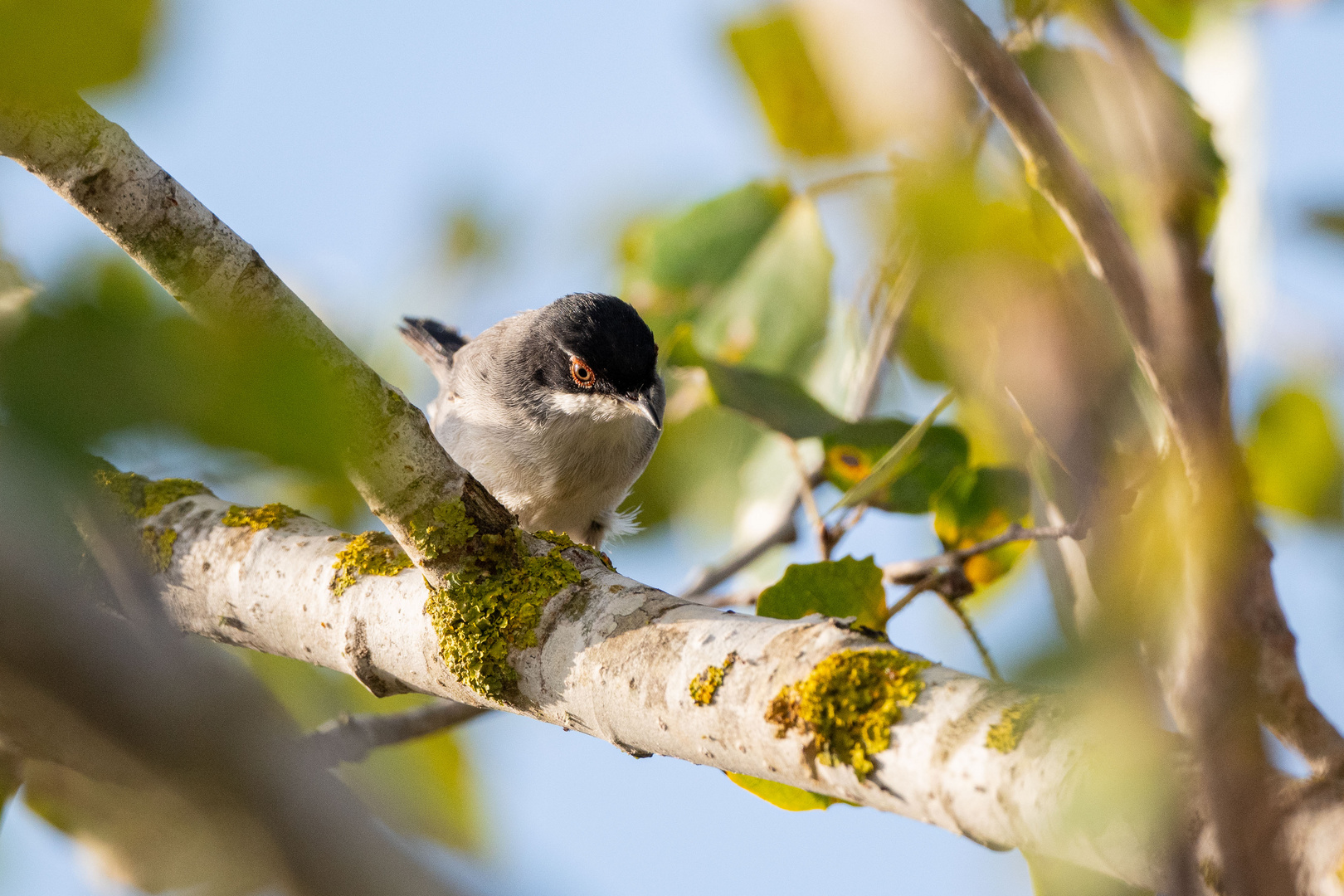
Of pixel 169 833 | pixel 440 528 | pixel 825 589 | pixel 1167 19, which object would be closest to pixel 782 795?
pixel 825 589

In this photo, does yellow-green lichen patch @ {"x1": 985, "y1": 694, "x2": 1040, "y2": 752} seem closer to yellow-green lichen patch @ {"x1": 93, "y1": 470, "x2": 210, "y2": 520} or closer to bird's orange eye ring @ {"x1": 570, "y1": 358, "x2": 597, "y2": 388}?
yellow-green lichen patch @ {"x1": 93, "y1": 470, "x2": 210, "y2": 520}

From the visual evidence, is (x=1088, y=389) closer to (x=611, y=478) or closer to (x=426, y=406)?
(x=611, y=478)

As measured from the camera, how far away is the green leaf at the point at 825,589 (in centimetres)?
310

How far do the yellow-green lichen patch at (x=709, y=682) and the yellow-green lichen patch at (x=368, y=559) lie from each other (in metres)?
1.21

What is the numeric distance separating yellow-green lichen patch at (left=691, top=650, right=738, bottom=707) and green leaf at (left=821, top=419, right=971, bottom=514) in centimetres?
170

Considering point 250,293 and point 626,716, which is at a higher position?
point 250,293

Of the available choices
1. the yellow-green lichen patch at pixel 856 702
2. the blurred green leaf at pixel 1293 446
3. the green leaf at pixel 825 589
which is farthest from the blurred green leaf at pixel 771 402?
the yellow-green lichen patch at pixel 856 702

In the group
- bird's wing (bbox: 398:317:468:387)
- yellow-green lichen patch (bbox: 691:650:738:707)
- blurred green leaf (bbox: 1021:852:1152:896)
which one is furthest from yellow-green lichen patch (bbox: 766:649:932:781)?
bird's wing (bbox: 398:317:468:387)

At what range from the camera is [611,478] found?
5633mm

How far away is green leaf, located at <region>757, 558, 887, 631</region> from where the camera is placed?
3.10 metres

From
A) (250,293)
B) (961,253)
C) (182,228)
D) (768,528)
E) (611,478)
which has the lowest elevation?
(768,528)

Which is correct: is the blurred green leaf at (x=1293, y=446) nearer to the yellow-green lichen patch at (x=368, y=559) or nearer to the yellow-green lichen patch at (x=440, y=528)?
the yellow-green lichen patch at (x=440, y=528)

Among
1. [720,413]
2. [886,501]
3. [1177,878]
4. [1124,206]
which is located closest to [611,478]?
[720,413]

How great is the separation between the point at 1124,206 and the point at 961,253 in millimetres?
2962
